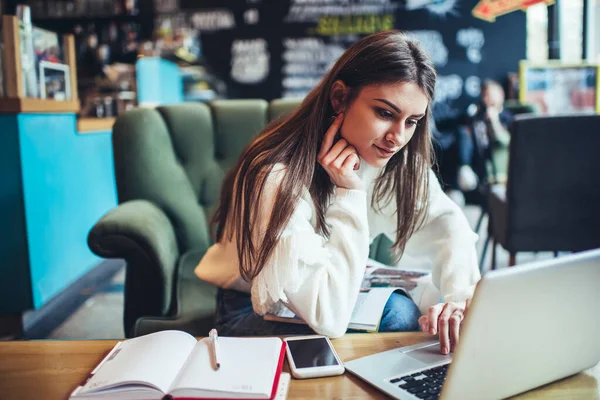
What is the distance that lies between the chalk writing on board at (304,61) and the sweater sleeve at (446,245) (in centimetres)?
379

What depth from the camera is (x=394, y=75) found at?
104 centimetres

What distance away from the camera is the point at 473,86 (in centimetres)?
494

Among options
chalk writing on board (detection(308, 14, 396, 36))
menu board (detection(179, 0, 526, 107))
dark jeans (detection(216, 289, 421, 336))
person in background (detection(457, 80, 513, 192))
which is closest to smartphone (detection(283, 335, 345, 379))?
dark jeans (detection(216, 289, 421, 336))

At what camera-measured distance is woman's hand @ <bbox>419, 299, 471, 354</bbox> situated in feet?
2.76

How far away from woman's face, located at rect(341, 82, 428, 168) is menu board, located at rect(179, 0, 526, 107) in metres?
3.97

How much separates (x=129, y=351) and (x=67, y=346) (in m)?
0.17

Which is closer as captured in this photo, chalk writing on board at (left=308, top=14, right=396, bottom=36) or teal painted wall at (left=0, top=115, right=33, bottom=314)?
teal painted wall at (left=0, top=115, right=33, bottom=314)

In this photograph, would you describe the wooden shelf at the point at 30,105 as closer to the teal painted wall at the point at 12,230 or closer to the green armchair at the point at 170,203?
the teal painted wall at the point at 12,230

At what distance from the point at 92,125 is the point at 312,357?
2.81 meters

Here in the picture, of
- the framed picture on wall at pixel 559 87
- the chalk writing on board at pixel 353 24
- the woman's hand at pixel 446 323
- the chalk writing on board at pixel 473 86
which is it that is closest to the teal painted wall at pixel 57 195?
the woman's hand at pixel 446 323

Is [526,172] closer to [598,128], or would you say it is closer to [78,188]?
[598,128]

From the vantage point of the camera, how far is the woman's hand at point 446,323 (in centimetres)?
84

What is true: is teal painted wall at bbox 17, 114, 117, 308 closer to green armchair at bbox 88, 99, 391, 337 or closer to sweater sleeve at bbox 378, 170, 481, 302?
green armchair at bbox 88, 99, 391, 337

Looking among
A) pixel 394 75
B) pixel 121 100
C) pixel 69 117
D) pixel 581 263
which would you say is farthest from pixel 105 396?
pixel 121 100
